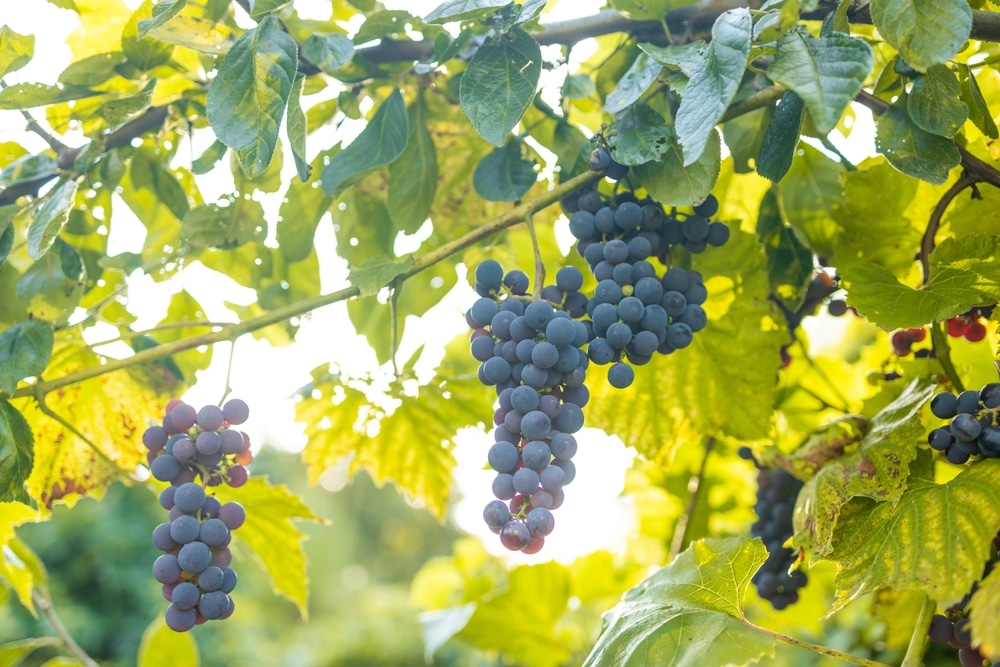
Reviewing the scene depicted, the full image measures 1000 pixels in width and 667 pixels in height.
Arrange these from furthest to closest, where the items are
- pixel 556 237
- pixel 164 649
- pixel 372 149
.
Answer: pixel 164 649
pixel 556 237
pixel 372 149

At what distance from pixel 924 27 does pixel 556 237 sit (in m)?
0.67

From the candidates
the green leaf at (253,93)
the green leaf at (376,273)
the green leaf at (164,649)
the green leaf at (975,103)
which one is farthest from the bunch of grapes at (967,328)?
the green leaf at (164,649)

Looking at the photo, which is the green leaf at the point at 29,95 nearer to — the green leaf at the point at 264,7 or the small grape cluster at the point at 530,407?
the green leaf at the point at 264,7

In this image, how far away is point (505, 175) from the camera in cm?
83

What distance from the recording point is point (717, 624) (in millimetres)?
704

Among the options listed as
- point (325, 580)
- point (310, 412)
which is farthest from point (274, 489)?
point (325, 580)

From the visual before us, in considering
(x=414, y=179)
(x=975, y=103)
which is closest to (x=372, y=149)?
(x=414, y=179)

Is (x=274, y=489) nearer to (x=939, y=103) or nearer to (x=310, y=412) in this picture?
(x=310, y=412)

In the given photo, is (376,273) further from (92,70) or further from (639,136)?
(92,70)

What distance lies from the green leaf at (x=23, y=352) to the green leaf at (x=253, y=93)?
30 cm

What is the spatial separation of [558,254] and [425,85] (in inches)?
12.5

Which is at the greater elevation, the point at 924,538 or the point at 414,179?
the point at 414,179

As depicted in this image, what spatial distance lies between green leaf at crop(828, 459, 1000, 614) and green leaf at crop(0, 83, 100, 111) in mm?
854

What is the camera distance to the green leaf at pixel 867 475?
67cm
